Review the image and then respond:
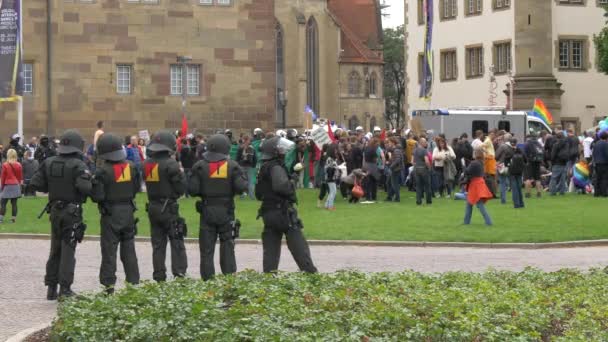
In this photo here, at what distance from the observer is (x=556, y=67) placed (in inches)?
2859

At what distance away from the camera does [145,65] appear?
48.2m

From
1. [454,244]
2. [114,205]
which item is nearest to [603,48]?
[454,244]

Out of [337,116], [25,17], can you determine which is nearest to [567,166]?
[25,17]

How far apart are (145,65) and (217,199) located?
103 feet

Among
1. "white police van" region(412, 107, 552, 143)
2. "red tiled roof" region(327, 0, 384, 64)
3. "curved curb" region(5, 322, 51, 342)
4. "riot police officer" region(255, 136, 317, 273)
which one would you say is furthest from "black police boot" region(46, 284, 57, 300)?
"red tiled roof" region(327, 0, 384, 64)

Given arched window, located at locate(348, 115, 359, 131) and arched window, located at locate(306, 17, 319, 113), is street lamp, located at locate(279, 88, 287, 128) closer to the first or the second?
arched window, located at locate(306, 17, 319, 113)

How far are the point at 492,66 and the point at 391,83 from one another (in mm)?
56828

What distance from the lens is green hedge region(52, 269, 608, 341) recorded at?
38.4 feet

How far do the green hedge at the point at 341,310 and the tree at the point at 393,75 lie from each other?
111177 mm

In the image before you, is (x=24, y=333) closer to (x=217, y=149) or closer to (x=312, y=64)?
(x=217, y=149)

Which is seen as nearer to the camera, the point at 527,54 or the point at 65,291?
the point at 65,291

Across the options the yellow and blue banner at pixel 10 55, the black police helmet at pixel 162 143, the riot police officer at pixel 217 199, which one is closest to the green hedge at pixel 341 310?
the riot police officer at pixel 217 199

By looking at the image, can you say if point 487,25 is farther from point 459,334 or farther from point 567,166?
point 459,334

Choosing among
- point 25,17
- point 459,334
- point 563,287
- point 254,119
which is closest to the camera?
point 459,334
